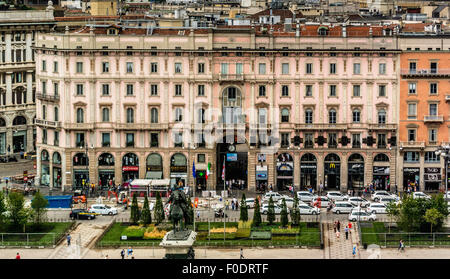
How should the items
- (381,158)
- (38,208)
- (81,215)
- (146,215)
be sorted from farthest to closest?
1. (381,158)
2. (81,215)
3. (38,208)
4. (146,215)

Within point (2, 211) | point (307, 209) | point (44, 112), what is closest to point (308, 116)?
point (307, 209)

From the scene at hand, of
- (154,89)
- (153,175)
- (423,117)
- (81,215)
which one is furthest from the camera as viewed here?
(154,89)

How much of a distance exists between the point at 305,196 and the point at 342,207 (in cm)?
739

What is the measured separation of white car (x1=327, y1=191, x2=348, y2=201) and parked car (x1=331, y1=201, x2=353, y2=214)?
5.21 metres

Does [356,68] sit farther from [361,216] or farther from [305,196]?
[361,216]

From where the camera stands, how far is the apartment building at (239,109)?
350ft

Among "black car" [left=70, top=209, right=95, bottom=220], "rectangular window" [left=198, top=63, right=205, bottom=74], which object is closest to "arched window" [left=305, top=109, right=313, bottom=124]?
"rectangular window" [left=198, top=63, right=205, bottom=74]

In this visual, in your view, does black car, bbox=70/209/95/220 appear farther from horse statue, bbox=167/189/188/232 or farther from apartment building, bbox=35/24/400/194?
horse statue, bbox=167/189/188/232

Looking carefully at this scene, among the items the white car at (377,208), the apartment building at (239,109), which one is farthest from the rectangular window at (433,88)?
the white car at (377,208)

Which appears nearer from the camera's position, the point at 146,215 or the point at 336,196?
the point at 146,215

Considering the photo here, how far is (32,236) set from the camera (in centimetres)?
8200

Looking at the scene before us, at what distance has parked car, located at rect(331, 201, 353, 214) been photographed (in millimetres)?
93875
